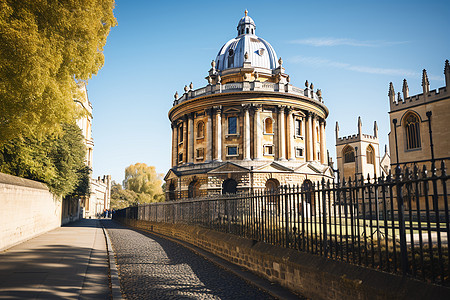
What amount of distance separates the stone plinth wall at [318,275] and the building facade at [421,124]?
33603 mm

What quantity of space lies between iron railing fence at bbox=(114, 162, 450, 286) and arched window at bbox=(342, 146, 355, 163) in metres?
53.7

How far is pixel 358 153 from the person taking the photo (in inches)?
2469

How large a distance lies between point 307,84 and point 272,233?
3783cm

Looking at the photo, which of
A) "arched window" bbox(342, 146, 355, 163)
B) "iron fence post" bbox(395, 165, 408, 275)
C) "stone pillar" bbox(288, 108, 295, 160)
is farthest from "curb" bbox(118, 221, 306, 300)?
"arched window" bbox(342, 146, 355, 163)

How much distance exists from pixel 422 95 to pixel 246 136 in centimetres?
1992

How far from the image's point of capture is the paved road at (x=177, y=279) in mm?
6656

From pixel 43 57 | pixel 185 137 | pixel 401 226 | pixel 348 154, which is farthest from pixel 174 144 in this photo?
pixel 401 226

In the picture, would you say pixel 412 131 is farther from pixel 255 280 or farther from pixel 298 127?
pixel 255 280

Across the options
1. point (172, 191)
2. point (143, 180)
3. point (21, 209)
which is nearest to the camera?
point (21, 209)

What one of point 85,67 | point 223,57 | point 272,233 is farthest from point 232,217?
point 223,57

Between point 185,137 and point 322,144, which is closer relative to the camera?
point 185,137

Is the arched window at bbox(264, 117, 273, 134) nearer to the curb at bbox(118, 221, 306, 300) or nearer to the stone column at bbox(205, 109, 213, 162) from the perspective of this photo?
the stone column at bbox(205, 109, 213, 162)

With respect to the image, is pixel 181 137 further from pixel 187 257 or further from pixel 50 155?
pixel 187 257

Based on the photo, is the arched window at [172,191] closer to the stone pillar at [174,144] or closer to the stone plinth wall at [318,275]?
the stone pillar at [174,144]
